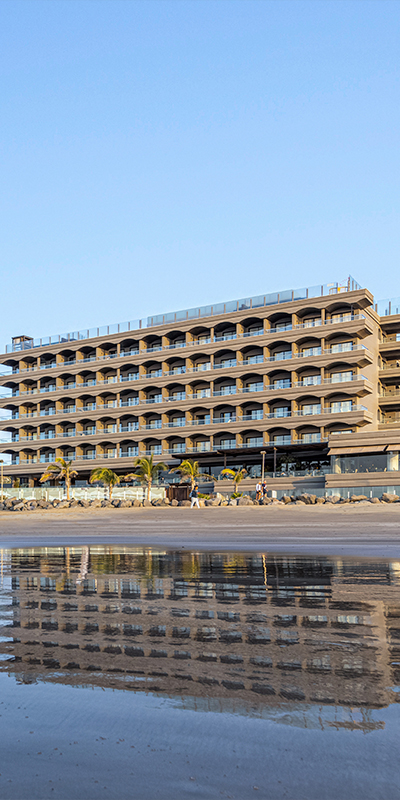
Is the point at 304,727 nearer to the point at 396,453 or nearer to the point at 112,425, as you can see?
the point at 396,453

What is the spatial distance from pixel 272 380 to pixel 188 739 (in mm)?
73352

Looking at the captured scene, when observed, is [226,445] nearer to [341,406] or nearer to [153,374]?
[153,374]

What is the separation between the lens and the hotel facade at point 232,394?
6712cm

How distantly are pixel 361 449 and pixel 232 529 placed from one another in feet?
119

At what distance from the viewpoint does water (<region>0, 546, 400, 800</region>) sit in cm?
220

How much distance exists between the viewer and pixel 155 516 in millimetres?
33031

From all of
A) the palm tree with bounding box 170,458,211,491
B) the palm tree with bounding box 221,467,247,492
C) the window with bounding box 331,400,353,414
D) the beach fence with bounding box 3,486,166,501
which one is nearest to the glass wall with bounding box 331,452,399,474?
the palm tree with bounding box 221,467,247,492

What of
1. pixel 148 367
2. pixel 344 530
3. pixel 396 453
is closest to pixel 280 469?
pixel 396 453

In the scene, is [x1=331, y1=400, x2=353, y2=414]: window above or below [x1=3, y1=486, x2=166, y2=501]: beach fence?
above

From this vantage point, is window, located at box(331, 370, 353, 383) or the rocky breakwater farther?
window, located at box(331, 370, 353, 383)

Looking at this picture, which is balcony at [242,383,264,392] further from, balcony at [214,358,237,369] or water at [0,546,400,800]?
water at [0,546,400,800]

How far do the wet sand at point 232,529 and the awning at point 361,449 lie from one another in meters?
24.5

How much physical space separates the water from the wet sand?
27.2ft

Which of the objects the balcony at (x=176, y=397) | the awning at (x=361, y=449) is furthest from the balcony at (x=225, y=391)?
the awning at (x=361, y=449)
